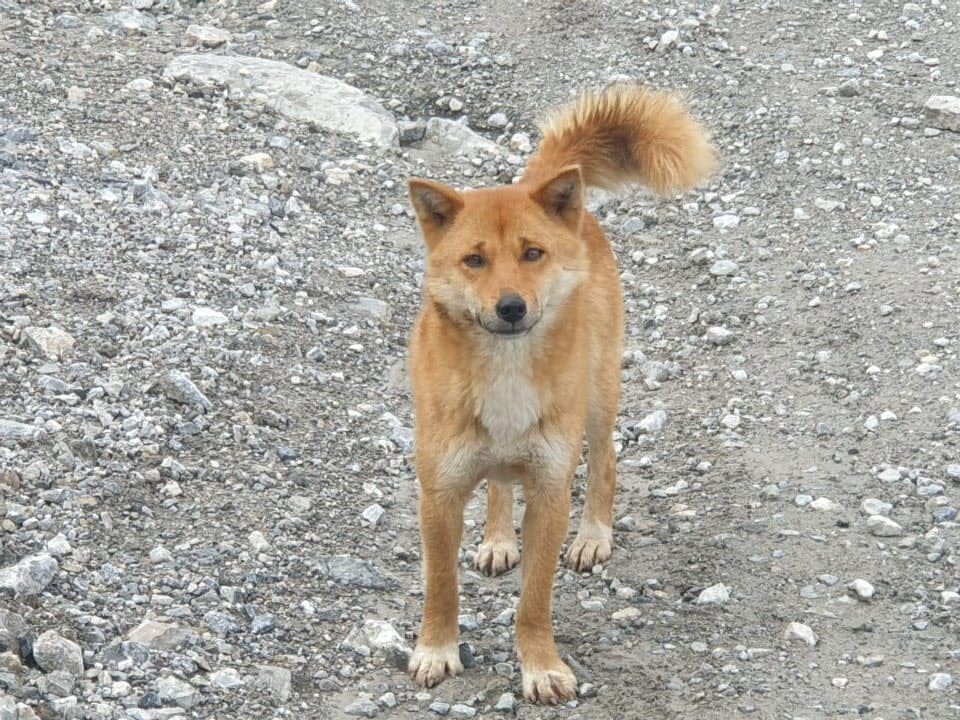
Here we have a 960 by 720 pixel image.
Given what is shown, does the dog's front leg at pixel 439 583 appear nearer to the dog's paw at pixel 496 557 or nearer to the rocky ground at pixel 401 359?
the rocky ground at pixel 401 359

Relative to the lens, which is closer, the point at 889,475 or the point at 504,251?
the point at 504,251

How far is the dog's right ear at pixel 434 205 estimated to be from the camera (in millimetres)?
5383

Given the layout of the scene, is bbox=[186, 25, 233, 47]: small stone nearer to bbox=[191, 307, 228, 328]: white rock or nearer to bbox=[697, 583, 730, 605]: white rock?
bbox=[191, 307, 228, 328]: white rock

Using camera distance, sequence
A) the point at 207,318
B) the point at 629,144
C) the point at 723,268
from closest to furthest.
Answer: the point at 629,144 < the point at 207,318 < the point at 723,268

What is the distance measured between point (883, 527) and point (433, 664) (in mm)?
2124

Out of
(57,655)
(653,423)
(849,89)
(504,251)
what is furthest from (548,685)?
(849,89)

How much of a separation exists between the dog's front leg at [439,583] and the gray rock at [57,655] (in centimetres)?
126

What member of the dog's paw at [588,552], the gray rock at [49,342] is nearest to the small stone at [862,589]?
the dog's paw at [588,552]

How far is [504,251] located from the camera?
17.0 ft

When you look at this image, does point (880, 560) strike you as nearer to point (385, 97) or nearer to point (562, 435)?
point (562, 435)

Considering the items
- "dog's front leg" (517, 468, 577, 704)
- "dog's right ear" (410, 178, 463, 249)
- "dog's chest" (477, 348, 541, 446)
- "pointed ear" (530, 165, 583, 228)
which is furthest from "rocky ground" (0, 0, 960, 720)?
"pointed ear" (530, 165, 583, 228)

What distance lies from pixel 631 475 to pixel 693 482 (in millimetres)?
374

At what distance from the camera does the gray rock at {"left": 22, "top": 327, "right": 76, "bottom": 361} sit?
691cm

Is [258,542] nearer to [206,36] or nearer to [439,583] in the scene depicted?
[439,583]
